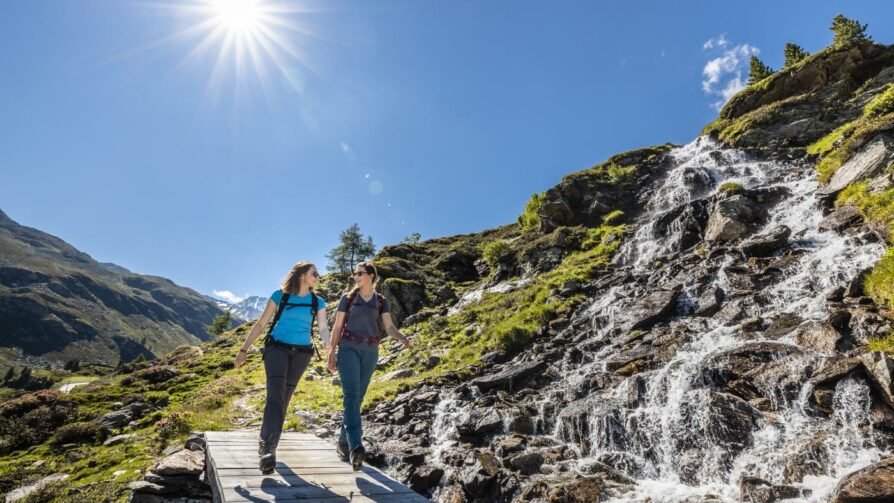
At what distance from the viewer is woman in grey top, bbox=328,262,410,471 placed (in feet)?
22.4

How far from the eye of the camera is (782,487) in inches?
301

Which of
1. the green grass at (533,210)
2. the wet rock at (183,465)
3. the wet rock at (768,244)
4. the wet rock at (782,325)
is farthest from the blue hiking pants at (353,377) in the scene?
the green grass at (533,210)

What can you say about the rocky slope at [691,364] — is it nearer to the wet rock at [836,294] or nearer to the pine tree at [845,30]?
the wet rock at [836,294]

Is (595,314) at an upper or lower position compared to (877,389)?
upper

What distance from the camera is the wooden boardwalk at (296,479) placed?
17.9ft

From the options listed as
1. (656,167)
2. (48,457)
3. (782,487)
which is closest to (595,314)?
(782,487)

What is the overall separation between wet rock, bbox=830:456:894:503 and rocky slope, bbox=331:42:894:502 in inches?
0.9

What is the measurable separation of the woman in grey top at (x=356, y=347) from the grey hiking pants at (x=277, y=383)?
586mm

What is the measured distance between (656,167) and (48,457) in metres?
56.4

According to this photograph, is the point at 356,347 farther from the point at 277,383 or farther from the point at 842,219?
the point at 842,219

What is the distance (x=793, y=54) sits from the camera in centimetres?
6731

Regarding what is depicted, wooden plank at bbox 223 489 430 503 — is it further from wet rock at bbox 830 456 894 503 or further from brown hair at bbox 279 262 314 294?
wet rock at bbox 830 456 894 503

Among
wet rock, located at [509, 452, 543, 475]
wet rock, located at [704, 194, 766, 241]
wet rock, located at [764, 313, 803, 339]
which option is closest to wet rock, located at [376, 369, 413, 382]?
wet rock, located at [509, 452, 543, 475]

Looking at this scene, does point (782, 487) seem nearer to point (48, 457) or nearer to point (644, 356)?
point (644, 356)
